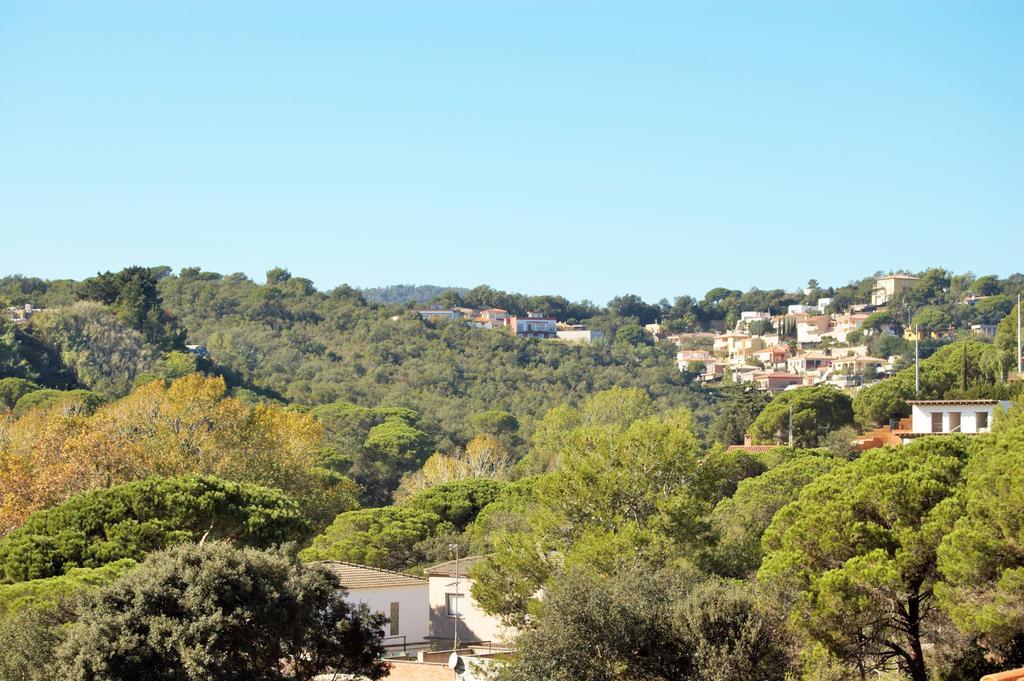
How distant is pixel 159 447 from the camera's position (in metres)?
46.5

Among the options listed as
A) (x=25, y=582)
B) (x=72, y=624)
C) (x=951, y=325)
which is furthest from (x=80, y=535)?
(x=951, y=325)

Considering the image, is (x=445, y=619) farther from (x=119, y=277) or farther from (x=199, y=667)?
(x=119, y=277)

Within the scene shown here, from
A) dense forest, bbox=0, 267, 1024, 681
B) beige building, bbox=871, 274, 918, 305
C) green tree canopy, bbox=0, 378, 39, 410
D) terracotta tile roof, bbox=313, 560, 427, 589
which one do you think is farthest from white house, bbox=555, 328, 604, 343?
terracotta tile roof, bbox=313, 560, 427, 589

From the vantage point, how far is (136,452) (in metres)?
43.2

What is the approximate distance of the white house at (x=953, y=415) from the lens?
153 ft

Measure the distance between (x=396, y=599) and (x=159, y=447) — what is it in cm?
1459

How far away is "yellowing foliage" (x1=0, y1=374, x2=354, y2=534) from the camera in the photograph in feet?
131

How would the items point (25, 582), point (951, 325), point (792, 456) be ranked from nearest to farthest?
point (25, 582) < point (792, 456) < point (951, 325)

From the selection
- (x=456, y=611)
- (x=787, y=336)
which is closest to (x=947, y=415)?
(x=456, y=611)

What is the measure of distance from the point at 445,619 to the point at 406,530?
908 cm

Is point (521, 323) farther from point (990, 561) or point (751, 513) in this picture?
point (990, 561)

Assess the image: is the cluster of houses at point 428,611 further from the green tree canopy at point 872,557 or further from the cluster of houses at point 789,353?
the cluster of houses at point 789,353

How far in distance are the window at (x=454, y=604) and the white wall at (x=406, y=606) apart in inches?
37.7

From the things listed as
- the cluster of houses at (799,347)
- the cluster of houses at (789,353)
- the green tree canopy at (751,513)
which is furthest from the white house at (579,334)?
the green tree canopy at (751,513)
